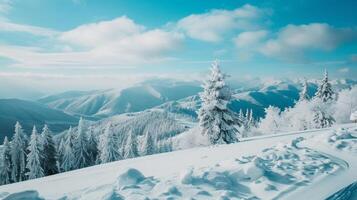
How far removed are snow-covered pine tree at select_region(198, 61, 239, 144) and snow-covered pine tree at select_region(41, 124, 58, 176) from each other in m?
27.4

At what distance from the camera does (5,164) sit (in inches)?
1560

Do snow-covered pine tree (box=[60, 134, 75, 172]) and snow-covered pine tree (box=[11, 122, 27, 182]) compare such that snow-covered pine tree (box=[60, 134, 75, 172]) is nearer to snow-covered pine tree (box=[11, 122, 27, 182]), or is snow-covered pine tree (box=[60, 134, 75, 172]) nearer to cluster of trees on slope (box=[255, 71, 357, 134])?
snow-covered pine tree (box=[11, 122, 27, 182])

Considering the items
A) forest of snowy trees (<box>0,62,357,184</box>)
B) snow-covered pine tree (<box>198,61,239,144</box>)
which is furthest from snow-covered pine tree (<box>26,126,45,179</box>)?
snow-covered pine tree (<box>198,61,239,144</box>)

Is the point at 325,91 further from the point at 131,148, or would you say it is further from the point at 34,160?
the point at 34,160

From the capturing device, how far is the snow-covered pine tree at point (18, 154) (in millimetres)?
40312

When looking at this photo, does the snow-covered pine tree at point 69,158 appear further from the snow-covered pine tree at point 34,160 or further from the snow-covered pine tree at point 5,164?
the snow-covered pine tree at point 5,164

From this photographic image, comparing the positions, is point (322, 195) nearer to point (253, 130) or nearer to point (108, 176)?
point (108, 176)

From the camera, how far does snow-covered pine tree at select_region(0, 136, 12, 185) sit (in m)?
39.5

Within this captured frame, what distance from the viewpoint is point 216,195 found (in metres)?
6.39

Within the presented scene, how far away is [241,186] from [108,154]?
37.1m

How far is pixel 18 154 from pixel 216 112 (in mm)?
35260

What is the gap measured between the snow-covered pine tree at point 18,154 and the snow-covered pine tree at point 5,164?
65 cm

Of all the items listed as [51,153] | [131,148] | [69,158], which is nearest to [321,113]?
[131,148]

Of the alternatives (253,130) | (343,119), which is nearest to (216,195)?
(343,119)
